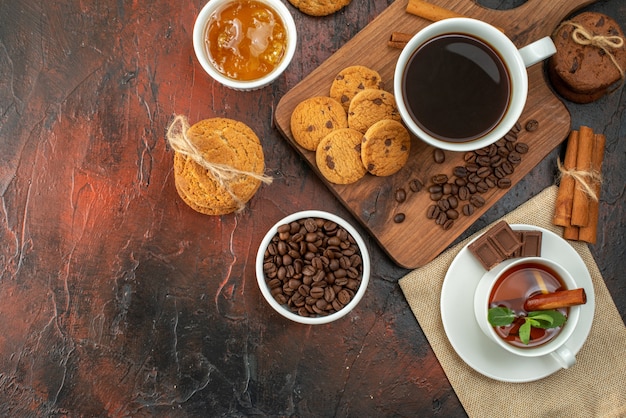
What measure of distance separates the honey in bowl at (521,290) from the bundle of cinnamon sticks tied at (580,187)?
8.1 inches

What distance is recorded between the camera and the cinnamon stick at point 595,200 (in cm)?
178

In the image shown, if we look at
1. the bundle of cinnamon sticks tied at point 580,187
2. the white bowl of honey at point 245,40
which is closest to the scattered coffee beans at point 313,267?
the white bowl of honey at point 245,40

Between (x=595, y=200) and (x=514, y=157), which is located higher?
(x=514, y=157)

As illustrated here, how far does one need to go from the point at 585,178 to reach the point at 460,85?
1.67 feet

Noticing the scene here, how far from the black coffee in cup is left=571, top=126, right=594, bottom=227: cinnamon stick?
1.11 ft

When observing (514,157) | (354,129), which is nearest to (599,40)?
(514,157)

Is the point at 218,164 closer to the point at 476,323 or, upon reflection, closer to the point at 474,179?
the point at 474,179

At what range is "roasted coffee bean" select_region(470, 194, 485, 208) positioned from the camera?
1714mm

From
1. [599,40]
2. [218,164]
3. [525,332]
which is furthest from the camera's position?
[599,40]

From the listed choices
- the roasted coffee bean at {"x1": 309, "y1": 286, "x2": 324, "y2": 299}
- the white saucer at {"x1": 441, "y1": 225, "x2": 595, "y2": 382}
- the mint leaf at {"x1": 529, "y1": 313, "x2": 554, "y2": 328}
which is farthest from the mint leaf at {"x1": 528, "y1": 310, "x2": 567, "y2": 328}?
the roasted coffee bean at {"x1": 309, "y1": 286, "x2": 324, "y2": 299}

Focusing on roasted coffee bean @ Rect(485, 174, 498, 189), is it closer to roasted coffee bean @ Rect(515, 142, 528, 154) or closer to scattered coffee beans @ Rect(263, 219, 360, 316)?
roasted coffee bean @ Rect(515, 142, 528, 154)

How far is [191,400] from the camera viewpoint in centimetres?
179

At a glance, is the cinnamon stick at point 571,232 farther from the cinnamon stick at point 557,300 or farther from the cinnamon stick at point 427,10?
the cinnamon stick at point 427,10

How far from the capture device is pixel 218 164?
1473 mm
